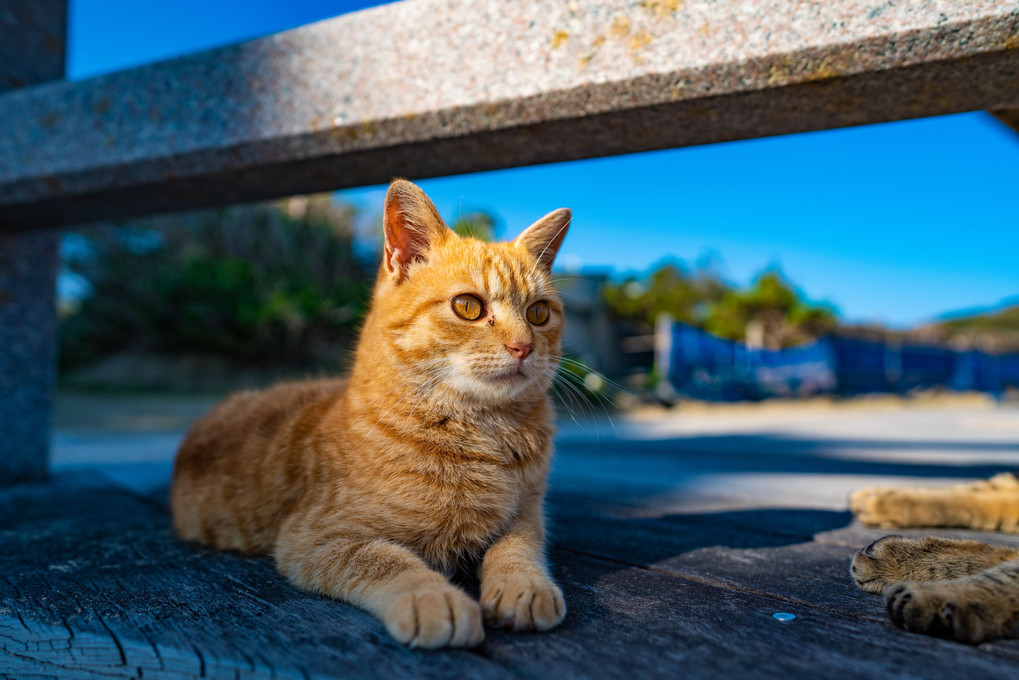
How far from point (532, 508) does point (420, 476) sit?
343 millimetres

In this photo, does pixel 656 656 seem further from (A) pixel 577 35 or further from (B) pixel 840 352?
(B) pixel 840 352

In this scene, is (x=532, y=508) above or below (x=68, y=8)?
below

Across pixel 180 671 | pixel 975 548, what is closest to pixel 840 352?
pixel 975 548

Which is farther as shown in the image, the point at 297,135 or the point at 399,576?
the point at 297,135

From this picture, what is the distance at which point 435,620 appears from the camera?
3.46 feet

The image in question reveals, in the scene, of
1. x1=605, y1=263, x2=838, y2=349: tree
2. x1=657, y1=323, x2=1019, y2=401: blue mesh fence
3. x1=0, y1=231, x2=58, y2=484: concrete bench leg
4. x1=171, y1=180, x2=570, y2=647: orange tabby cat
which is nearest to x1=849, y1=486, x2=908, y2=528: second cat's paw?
x1=171, y1=180, x2=570, y2=647: orange tabby cat

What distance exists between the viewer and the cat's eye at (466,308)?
1.59 meters

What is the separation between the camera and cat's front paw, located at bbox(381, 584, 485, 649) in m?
1.04

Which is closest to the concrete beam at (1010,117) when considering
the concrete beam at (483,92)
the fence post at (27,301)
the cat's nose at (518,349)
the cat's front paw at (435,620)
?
the concrete beam at (483,92)

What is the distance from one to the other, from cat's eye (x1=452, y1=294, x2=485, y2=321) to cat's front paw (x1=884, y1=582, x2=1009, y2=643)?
1063 millimetres

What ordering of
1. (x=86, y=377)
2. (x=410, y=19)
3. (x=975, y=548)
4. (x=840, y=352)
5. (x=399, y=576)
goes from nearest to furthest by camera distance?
(x=399, y=576) < (x=975, y=548) < (x=410, y=19) < (x=86, y=377) < (x=840, y=352)

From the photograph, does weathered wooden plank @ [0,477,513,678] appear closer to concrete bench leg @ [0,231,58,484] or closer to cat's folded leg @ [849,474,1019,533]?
concrete bench leg @ [0,231,58,484]

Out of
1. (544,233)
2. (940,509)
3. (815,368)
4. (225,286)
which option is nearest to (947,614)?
(940,509)

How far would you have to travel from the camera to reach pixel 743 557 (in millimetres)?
1601
